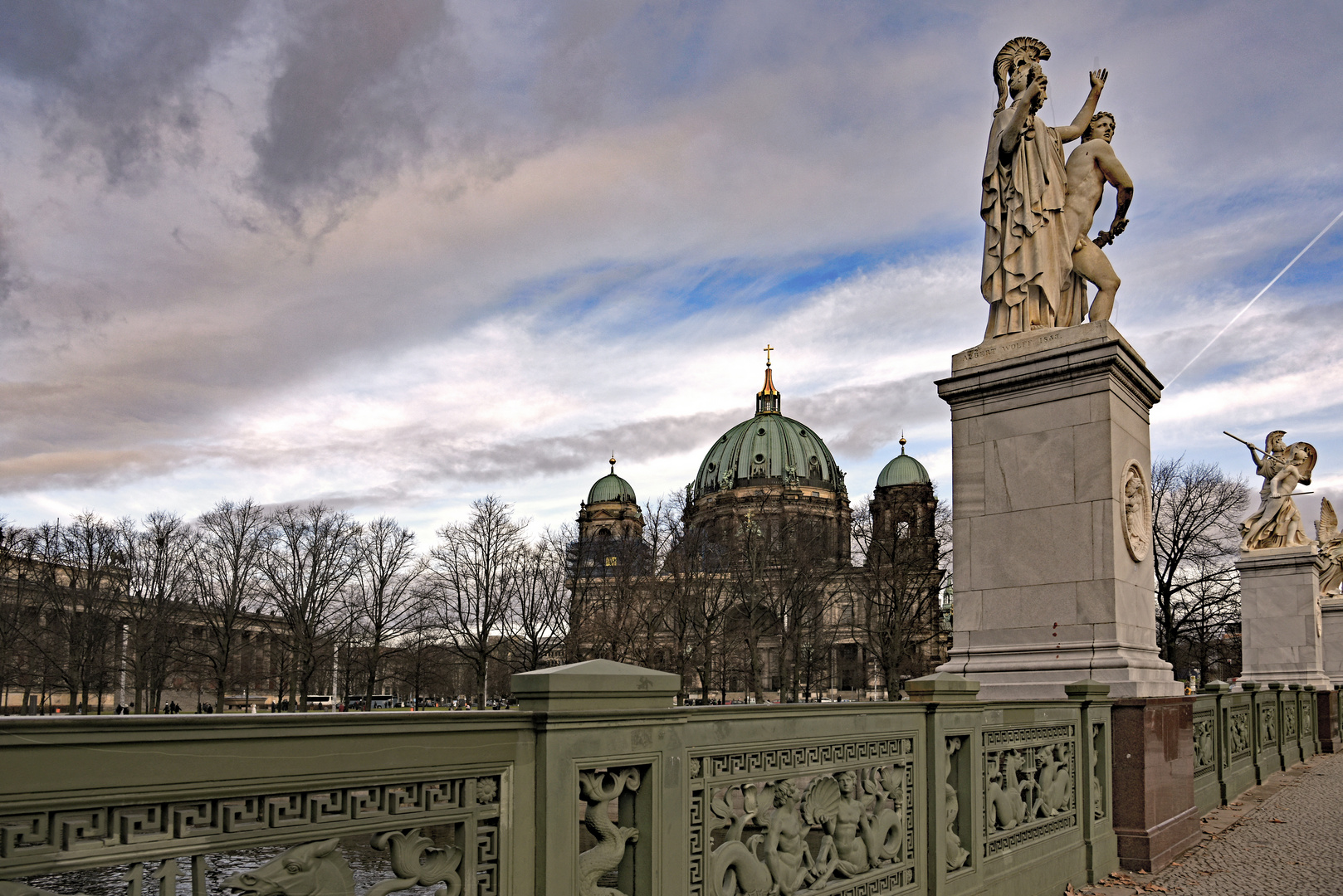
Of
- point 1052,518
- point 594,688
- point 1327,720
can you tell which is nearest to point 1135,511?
point 1052,518

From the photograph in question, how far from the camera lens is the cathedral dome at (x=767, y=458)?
119625 millimetres

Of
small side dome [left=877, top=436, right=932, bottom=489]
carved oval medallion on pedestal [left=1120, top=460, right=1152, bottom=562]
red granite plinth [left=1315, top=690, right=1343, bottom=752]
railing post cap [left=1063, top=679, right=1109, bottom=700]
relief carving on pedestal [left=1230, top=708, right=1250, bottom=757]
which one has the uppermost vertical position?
small side dome [left=877, top=436, right=932, bottom=489]

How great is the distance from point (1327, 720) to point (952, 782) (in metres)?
23.2

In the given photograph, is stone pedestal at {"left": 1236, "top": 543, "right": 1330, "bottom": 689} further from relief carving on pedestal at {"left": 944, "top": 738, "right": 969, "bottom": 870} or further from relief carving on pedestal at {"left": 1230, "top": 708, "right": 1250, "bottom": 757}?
relief carving on pedestal at {"left": 944, "top": 738, "right": 969, "bottom": 870}

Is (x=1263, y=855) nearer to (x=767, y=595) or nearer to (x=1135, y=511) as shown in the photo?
(x=1135, y=511)

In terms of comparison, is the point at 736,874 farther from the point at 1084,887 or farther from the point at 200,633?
the point at 200,633

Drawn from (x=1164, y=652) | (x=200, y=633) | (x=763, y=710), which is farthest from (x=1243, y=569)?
(x=200, y=633)

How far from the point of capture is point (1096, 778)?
28.6 feet

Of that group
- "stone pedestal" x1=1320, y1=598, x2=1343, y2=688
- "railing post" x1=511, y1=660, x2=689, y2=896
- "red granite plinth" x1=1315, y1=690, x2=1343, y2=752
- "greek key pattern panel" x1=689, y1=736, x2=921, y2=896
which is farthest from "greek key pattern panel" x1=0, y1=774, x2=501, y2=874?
"stone pedestal" x1=1320, y1=598, x2=1343, y2=688

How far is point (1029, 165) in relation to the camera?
439 inches

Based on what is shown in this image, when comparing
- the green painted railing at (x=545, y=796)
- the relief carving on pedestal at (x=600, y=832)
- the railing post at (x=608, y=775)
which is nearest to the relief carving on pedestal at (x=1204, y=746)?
the green painted railing at (x=545, y=796)

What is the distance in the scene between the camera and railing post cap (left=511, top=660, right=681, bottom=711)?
3.64 m

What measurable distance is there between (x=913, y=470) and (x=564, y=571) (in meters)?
50.8

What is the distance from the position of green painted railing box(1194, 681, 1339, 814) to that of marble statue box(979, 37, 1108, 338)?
4557 mm
